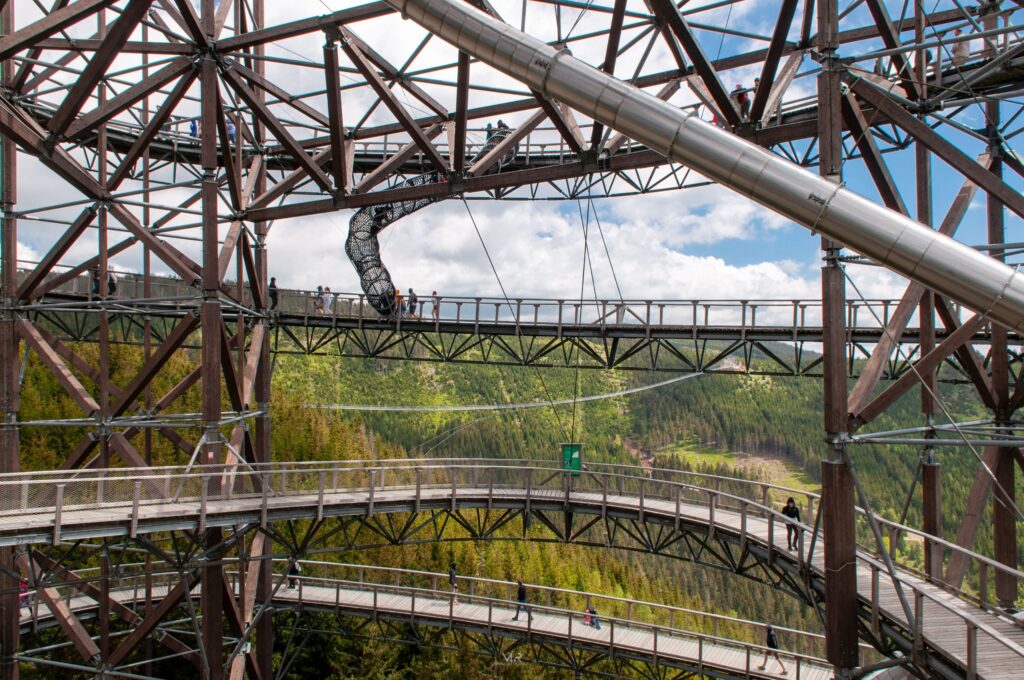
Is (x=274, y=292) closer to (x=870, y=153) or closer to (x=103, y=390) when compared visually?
(x=103, y=390)

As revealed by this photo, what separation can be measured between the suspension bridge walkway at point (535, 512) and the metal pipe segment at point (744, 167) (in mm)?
3430

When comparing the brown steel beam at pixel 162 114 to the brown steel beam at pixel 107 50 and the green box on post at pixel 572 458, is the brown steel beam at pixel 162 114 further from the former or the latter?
the green box on post at pixel 572 458

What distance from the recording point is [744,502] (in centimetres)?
1383

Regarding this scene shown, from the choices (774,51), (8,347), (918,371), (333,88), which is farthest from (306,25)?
(918,371)

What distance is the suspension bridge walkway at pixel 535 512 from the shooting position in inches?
333

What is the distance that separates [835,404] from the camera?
887cm

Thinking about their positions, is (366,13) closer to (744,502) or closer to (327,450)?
(744,502)

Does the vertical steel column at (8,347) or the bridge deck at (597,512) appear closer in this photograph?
the bridge deck at (597,512)

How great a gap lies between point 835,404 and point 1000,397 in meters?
4.33

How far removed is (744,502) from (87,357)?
38.6 meters

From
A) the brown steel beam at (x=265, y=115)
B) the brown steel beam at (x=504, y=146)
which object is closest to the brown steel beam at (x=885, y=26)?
the brown steel beam at (x=504, y=146)

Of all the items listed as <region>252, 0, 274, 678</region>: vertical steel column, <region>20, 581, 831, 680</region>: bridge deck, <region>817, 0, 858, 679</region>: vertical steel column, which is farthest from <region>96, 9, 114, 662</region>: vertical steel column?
<region>817, 0, 858, 679</region>: vertical steel column

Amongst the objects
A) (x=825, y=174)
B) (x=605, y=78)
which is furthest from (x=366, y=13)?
(x=825, y=174)

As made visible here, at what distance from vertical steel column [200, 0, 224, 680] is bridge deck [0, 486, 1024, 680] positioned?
1034 mm
